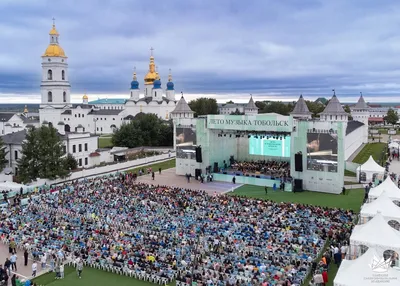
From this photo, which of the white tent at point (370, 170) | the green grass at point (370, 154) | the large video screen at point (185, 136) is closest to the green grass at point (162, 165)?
the large video screen at point (185, 136)

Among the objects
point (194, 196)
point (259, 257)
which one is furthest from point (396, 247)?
point (194, 196)

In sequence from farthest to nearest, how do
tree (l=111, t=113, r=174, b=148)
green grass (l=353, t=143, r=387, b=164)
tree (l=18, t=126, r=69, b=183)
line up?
1. tree (l=111, t=113, r=174, b=148)
2. green grass (l=353, t=143, r=387, b=164)
3. tree (l=18, t=126, r=69, b=183)

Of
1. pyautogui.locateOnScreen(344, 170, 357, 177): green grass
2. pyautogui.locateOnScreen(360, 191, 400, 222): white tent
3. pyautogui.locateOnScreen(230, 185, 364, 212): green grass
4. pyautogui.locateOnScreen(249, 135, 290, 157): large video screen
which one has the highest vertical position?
pyautogui.locateOnScreen(249, 135, 290, 157): large video screen

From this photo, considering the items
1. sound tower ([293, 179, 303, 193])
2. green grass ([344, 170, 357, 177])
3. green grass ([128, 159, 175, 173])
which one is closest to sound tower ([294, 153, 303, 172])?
sound tower ([293, 179, 303, 193])

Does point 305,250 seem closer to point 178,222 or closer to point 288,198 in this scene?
point 178,222

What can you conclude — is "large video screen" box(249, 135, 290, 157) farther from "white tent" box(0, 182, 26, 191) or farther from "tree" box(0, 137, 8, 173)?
"tree" box(0, 137, 8, 173)

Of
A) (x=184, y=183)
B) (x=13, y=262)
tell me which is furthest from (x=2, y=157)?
(x=13, y=262)
